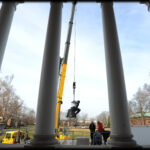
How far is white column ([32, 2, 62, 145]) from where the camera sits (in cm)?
2788

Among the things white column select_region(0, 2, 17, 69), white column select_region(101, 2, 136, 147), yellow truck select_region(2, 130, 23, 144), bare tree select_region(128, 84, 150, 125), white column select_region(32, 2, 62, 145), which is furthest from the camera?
bare tree select_region(128, 84, 150, 125)

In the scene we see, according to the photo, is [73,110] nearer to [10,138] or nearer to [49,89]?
[49,89]

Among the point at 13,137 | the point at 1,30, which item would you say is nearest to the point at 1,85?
the point at 13,137

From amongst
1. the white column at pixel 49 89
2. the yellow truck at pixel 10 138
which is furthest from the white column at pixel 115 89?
the yellow truck at pixel 10 138

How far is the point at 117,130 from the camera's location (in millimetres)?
28797

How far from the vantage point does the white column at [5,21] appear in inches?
1509

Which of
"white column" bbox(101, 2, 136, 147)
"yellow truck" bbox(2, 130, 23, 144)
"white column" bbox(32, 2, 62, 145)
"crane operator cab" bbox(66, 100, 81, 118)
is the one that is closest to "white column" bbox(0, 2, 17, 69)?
"white column" bbox(32, 2, 62, 145)

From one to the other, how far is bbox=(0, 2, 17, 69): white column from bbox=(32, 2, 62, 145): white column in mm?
14342

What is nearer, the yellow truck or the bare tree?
the yellow truck

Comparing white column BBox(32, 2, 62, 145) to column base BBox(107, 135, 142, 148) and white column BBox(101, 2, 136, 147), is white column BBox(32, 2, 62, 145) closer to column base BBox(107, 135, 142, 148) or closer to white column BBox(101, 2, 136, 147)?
column base BBox(107, 135, 142, 148)

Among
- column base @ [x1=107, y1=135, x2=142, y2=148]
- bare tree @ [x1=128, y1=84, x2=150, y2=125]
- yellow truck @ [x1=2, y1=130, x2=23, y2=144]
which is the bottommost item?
yellow truck @ [x1=2, y1=130, x2=23, y2=144]

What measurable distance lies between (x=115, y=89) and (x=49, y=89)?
1685cm

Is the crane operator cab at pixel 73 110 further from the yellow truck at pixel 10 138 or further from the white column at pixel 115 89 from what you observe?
the yellow truck at pixel 10 138

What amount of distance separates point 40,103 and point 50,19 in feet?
85.5
